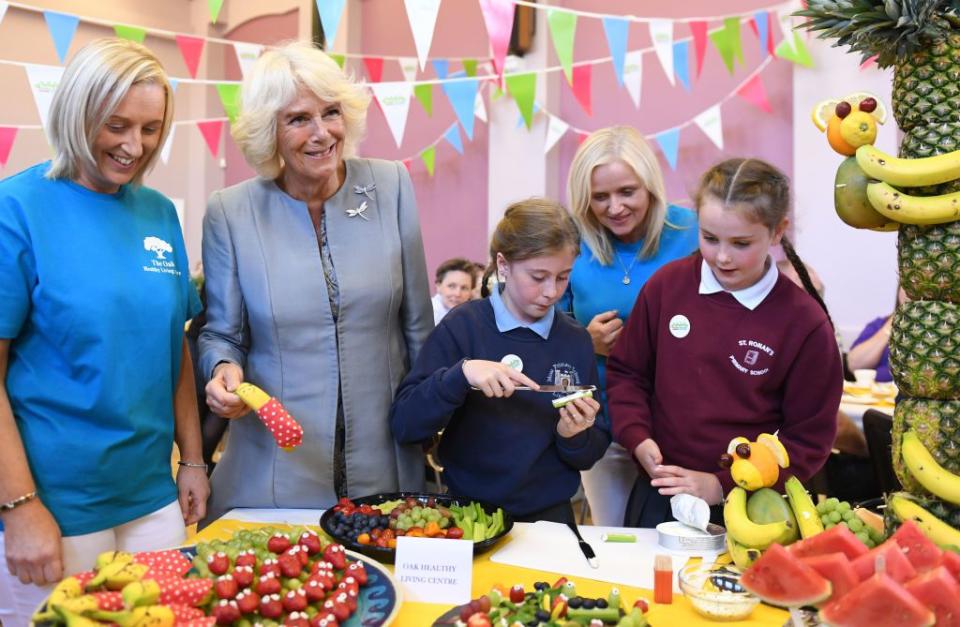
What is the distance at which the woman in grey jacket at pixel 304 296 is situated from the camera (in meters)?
1.80

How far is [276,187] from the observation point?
1921 mm

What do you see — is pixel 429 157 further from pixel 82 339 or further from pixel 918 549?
pixel 918 549

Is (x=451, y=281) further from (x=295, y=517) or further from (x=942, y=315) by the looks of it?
(x=942, y=315)

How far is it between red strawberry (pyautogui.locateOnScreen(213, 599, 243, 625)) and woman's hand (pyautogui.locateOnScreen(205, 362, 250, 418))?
0.58m

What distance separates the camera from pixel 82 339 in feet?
4.81

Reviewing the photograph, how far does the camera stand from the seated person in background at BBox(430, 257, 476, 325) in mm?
5238

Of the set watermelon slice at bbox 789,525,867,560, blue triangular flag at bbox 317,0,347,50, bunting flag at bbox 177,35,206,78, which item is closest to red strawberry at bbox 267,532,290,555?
watermelon slice at bbox 789,525,867,560

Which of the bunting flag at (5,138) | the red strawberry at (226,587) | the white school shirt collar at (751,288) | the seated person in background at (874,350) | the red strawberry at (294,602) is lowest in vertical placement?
the seated person in background at (874,350)

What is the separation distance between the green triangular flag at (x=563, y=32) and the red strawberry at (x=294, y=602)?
3.40 metres

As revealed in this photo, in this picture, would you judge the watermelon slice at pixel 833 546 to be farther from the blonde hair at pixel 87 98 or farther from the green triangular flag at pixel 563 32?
the green triangular flag at pixel 563 32

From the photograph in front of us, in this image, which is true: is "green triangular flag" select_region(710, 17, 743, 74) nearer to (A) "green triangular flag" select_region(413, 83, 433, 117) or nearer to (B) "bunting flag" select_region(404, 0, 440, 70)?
(A) "green triangular flag" select_region(413, 83, 433, 117)

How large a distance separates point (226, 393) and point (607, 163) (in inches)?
43.5

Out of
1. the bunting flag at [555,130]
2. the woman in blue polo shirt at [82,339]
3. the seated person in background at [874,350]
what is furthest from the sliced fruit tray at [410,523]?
the bunting flag at [555,130]

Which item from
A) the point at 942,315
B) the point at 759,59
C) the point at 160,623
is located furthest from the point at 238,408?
the point at 759,59
